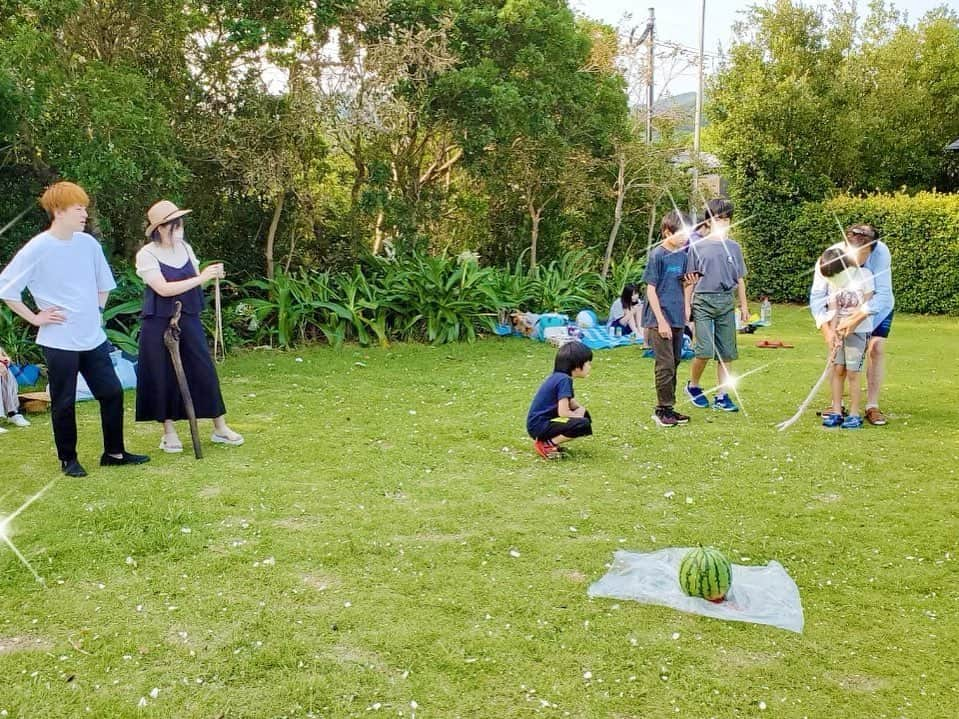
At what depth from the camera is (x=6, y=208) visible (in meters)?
9.45

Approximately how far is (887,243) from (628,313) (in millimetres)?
6162

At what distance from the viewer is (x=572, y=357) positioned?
18.0 ft

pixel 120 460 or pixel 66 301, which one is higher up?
pixel 66 301

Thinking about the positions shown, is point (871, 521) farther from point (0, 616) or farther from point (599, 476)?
point (0, 616)

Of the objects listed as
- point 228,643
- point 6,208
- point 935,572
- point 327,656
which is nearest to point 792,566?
point 935,572

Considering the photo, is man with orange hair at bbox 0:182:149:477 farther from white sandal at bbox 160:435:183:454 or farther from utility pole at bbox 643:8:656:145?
utility pole at bbox 643:8:656:145

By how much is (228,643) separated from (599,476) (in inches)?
103

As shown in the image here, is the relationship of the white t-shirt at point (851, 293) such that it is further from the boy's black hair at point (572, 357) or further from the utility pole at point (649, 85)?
the utility pole at point (649, 85)

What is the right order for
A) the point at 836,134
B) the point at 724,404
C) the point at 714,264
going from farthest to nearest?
1. the point at 836,134
2. the point at 724,404
3. the point at 714,264

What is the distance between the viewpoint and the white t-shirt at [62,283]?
16.1 ft

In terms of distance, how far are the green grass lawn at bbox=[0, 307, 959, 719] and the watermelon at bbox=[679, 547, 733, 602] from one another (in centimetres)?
14

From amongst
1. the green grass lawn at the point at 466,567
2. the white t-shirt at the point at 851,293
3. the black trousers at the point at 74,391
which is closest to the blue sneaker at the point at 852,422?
the green grass lawn at the point at 466,567

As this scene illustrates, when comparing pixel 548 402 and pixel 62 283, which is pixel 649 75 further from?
pixel 62 283

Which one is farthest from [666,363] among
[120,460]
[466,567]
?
[120,460]
